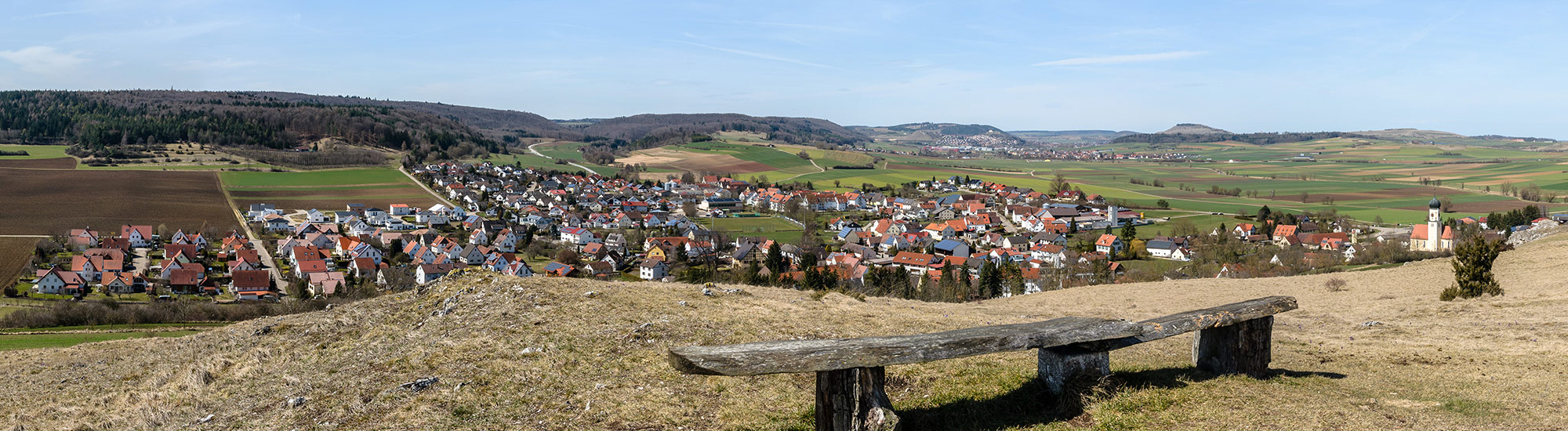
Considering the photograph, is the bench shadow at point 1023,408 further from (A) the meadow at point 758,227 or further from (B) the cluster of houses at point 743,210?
(A) the meadow at point 758,227

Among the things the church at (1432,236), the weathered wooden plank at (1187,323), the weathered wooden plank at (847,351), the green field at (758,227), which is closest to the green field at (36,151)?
the green field at (758,227)

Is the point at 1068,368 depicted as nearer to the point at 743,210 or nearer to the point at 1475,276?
the point at 1475,276

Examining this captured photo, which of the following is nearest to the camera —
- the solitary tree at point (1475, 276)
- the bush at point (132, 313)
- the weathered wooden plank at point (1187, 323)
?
the weathered wooden plank at point (1187, 323)

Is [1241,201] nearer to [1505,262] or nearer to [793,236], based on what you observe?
[793,236]

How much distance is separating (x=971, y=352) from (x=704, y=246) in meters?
61.2

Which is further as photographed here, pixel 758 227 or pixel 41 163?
pixel 41 163

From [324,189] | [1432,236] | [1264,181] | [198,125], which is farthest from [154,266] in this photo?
[1264,181]

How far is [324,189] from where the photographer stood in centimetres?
10281

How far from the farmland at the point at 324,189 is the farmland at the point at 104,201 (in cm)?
338

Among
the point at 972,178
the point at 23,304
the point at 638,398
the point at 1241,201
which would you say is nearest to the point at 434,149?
the point at 972,178

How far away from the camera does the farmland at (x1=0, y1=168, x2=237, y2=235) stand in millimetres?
67625

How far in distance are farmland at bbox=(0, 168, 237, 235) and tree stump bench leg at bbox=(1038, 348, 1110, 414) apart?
78135 millimetres

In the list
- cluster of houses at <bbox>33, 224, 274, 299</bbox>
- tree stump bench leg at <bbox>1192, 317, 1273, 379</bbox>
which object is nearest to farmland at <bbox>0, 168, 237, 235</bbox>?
cluster of houses at <bbox>33, 224, 274, 299</bbox>

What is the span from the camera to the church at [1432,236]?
47.3 m
